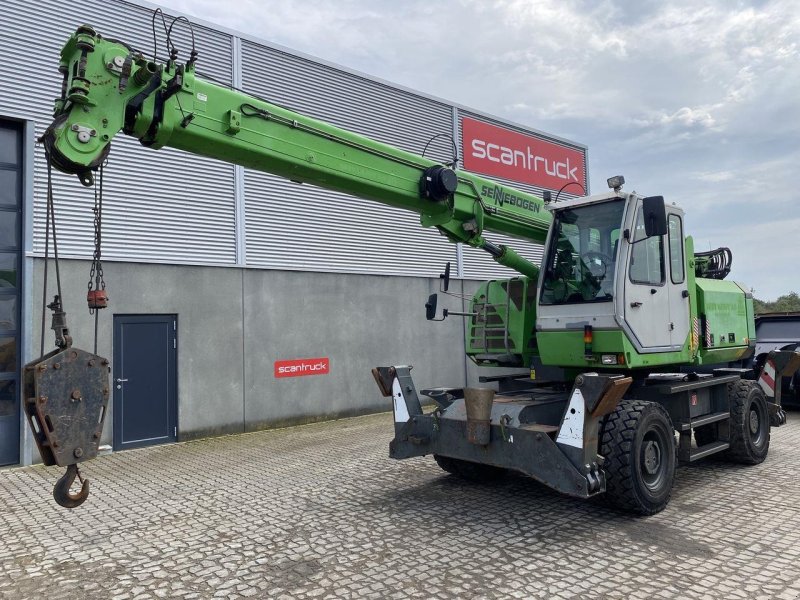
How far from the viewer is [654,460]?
556cm

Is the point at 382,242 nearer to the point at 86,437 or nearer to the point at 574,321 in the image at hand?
the point at 574,321

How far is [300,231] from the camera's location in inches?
454

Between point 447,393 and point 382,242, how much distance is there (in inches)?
275

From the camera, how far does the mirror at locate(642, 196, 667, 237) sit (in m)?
5.21

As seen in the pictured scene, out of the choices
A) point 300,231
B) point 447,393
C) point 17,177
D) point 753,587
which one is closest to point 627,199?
point 447,393

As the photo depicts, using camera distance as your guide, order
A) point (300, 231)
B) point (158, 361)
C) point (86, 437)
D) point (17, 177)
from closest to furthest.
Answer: point (86, 437) → point (17, 177) → point (158, 361) → point (300, 231)

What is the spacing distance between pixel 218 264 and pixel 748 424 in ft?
27.2

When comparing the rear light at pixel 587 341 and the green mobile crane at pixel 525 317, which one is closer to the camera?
the green mobile crane at pixel 525 317

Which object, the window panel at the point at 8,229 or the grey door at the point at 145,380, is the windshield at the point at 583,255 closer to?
the grey door at the point at 145,380

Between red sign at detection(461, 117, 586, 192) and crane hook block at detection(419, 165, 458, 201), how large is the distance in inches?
352

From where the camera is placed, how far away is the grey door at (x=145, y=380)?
919cm

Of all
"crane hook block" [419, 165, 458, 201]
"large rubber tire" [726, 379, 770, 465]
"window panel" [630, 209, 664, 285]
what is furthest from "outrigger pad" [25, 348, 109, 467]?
"large rubber tire" [726, 379, 770, 465]

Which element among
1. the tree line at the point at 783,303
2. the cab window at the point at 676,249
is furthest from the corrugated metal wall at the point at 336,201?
the tree line at the point at 783,303

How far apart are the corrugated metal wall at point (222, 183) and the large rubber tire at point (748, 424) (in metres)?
7.36
